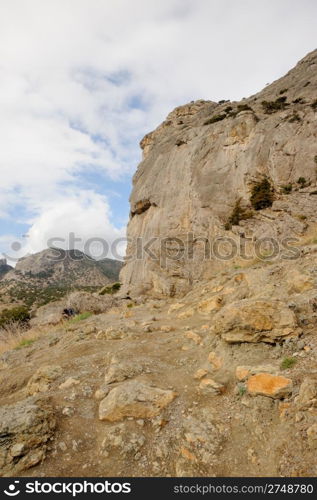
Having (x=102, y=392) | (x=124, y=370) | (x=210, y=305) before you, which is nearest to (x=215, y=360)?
(x=124, y=370)

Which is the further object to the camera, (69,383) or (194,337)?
(194,337)

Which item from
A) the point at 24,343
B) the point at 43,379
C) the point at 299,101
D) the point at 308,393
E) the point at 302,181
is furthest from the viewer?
the point at 299,101

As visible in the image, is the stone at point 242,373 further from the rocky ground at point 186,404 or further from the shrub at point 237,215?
the shrub at point 237,215

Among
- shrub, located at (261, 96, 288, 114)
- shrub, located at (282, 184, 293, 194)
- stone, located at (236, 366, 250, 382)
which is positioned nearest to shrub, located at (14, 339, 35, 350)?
stone, located at (236, 366, 250, 382)

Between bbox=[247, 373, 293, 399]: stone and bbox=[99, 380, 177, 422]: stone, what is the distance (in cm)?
124

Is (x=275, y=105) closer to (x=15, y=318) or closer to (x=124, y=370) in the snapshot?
(x=124, y=370)

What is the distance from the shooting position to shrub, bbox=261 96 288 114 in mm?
25297

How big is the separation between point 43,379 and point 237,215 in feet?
60.6

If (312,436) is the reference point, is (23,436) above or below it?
above

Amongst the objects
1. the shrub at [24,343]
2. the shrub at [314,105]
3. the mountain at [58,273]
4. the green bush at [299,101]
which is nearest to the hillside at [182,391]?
the shrub at [24,343]

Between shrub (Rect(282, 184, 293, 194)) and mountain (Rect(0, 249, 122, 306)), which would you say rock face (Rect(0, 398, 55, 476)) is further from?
mountain (Rect(0, 249, 122, 306))

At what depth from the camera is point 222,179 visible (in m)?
23.7
